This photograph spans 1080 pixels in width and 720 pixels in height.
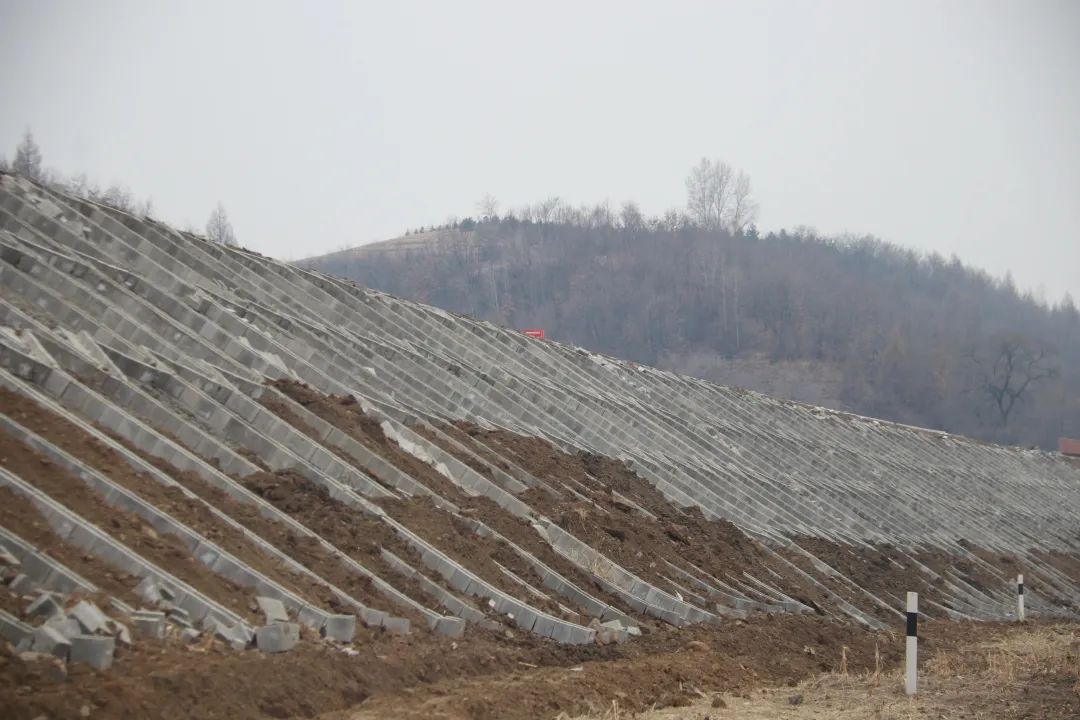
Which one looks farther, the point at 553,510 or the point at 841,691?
the point at 553,510

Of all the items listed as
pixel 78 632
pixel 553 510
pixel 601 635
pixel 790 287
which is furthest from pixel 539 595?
pixel 790 287

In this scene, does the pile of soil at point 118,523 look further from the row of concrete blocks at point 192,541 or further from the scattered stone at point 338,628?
the scattered stone at point 338,628

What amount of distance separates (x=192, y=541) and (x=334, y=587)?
1337mm

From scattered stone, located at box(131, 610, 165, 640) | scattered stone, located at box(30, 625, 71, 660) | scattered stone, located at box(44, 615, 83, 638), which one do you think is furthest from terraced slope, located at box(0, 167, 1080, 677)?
scattered stone, located at box(30, 625, 71, 660)

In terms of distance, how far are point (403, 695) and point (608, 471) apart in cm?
1026

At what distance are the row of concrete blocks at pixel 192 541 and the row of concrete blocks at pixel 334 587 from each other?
4cm

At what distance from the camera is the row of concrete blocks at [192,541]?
8.79 m

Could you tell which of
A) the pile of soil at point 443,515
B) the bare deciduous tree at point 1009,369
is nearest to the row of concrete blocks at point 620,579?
the pile of soil at point 443,515

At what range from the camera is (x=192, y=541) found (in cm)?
888

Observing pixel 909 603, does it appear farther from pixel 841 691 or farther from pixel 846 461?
pixel 846 461

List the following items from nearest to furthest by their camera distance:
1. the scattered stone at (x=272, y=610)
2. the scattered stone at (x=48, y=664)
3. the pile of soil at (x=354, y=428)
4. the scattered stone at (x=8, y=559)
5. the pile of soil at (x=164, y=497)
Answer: the scattered stone at (x=48, y=664) → the scattered stone at (x=8, y=559) → the scattered stone at (x=272, y=610) → the pile of soil at (x=164, y=497) → the pile of soil at (x=354, y=428)

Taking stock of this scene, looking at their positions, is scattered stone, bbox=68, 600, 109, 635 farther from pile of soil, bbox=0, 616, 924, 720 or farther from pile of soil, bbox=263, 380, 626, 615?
pile of soil, bbox=263, 380, 626, 615

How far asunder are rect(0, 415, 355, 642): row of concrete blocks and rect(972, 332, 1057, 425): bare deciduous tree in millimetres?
96371

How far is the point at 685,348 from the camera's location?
356 ft
